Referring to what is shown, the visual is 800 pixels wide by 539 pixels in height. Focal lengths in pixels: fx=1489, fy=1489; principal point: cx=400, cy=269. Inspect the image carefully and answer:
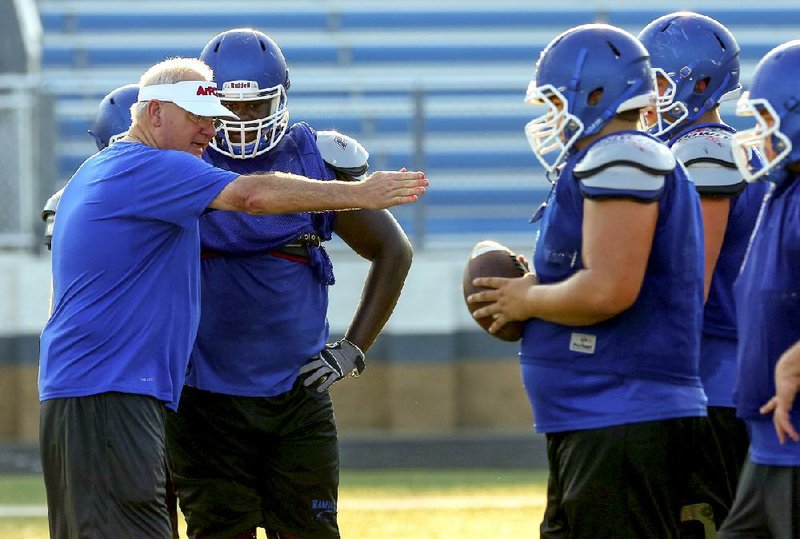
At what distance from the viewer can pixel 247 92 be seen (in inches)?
186

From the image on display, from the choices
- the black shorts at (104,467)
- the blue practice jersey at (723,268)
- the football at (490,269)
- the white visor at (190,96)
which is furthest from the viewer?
the blue practice jersey at (723,268)

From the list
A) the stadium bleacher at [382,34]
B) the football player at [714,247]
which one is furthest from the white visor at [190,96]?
the stadium bleacher at [382,34]

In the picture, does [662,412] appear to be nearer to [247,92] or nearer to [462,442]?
[247,92]

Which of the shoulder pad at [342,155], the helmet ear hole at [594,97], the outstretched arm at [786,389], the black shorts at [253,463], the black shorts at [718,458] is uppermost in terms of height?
the helmet ear hole at [594,97]

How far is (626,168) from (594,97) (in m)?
0.31

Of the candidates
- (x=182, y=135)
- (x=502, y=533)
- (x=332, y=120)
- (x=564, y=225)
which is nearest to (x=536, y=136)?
(x=564, y=225)

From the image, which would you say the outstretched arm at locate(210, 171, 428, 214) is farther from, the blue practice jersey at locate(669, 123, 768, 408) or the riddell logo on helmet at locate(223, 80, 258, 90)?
the blue practice jersey at locate(669, 123, 768, 408)

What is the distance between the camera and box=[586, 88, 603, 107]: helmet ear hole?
12.4ft

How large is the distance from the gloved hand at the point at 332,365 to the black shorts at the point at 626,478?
1257 millimetres

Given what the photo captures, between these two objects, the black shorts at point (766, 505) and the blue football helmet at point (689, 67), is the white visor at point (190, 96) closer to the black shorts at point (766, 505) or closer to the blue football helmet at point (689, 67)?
the blue football helmet at point (689, 67)

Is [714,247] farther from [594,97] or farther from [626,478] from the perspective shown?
[626,478]

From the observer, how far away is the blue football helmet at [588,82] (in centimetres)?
379

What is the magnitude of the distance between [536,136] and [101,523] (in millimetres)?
1574

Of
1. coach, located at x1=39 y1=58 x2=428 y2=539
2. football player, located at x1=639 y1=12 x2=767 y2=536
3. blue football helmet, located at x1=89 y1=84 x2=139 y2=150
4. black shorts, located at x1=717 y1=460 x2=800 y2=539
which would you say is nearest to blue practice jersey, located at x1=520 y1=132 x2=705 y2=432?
black shorts, located at x1=717 y1=460 x2=800 y2=539
